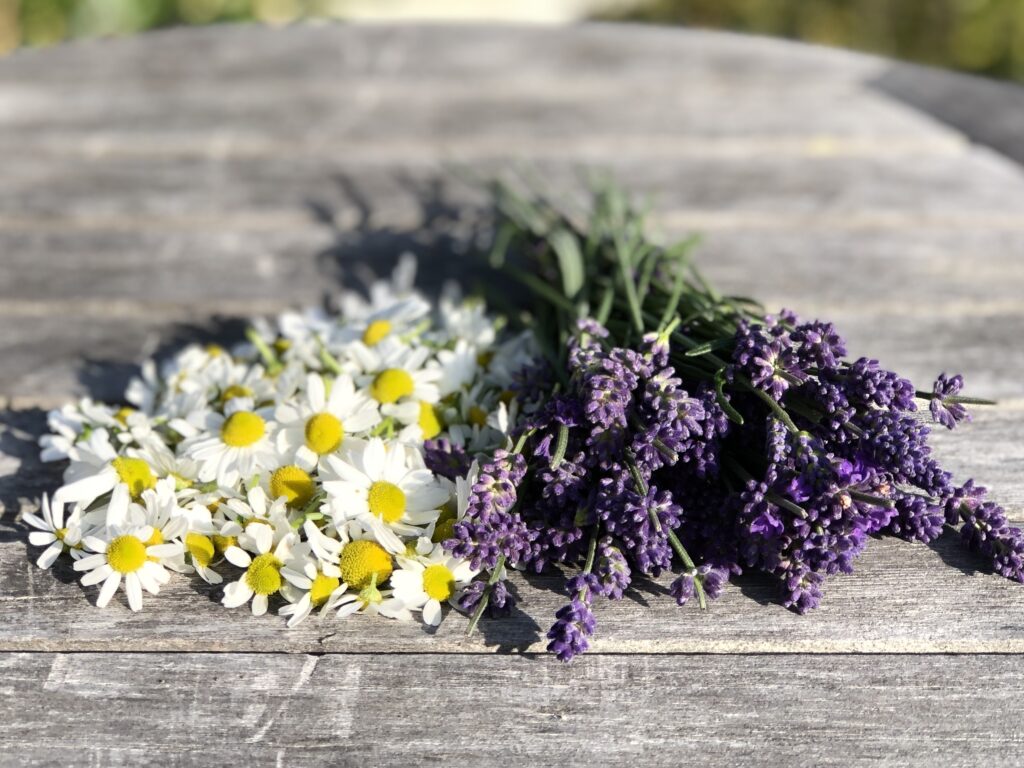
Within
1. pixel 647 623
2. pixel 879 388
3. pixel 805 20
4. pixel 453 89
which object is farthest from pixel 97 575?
pixel 805 20

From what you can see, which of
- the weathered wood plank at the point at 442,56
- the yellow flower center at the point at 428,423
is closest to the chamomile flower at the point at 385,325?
the yellow flower center at the point at 428,423

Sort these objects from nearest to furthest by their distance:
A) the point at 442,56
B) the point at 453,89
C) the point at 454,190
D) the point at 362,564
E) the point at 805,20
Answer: the point at 362,564 → the point at 454,190 → the point at 453,89 → the point at 442,56 → the point at 805,20

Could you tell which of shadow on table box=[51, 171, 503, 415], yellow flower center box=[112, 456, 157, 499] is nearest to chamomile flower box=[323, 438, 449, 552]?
yellow flower center box=[112, 456, 157, 499]

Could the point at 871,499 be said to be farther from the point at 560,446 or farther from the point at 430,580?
the point at 430,580

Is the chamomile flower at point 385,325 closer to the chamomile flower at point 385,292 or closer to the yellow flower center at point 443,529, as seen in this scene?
the chamomile flower at point 385,292

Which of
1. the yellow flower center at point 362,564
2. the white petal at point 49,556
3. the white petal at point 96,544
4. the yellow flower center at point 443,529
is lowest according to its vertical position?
the white petal at point 49,556

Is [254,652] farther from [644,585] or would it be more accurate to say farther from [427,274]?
[427,274]
